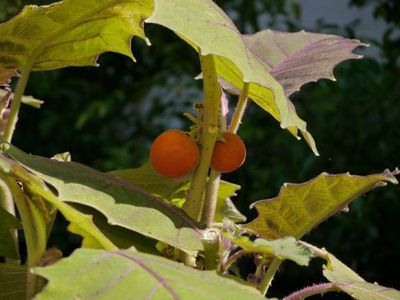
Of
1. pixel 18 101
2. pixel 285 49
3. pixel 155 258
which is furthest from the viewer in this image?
pixel 285 49

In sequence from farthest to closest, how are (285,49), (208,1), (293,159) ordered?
(293,159) → (285,49) → (208,1)

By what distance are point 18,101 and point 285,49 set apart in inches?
13.4

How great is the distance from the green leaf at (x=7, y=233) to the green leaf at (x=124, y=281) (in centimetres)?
22

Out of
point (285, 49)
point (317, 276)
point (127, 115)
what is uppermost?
point (285, 49)

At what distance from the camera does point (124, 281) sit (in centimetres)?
53

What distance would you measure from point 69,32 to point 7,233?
24 centimetres

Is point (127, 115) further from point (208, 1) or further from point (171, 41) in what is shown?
point (208, 1)

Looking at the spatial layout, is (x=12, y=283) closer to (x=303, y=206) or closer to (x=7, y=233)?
(x=7, y=233)

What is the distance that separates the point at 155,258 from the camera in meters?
0.58

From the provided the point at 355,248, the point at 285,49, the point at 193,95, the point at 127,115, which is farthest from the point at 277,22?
the point at 285,49

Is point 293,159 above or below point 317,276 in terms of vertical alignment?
above

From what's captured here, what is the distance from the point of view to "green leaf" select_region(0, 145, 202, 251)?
63 centimetres

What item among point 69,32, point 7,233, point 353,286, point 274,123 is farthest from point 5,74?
point 274,123

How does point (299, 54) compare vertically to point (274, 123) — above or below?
above
